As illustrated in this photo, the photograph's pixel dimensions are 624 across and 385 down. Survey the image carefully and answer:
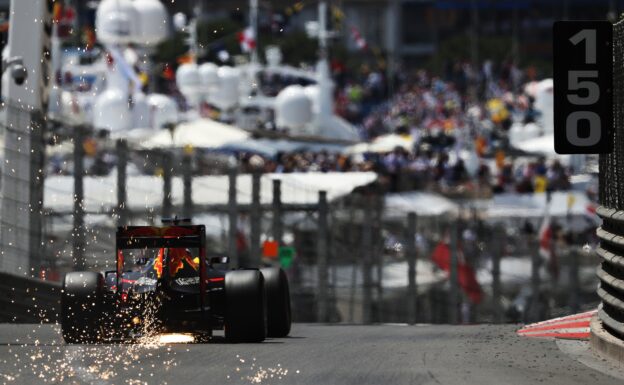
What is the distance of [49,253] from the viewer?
16641mm

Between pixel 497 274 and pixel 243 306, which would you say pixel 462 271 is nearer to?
pixel 497 274

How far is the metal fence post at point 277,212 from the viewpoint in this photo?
1953cm

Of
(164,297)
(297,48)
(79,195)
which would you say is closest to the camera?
(164,297)

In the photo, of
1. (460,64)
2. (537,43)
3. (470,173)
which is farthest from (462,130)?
(537,43)

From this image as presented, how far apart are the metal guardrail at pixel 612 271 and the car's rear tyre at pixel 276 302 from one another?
2.56 metres

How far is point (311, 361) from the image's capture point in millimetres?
11000

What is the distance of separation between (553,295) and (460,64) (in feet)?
200

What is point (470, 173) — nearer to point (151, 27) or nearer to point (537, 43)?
point (151, 27)

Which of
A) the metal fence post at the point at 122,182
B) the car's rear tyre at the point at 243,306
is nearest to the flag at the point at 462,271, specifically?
the metal fence post at the point at 122,182

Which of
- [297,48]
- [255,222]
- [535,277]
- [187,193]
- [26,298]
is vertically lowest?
[535,277]

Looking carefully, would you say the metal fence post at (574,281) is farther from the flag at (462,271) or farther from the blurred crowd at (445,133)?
the blurred crowd at (445,133)

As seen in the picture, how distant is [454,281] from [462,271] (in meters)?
0.77

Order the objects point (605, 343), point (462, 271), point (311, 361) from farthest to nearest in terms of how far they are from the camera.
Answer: point (462, 271), point (605, 343), point (311, 361)

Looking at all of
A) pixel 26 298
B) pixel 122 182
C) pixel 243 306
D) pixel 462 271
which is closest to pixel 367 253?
pixel 462 271
